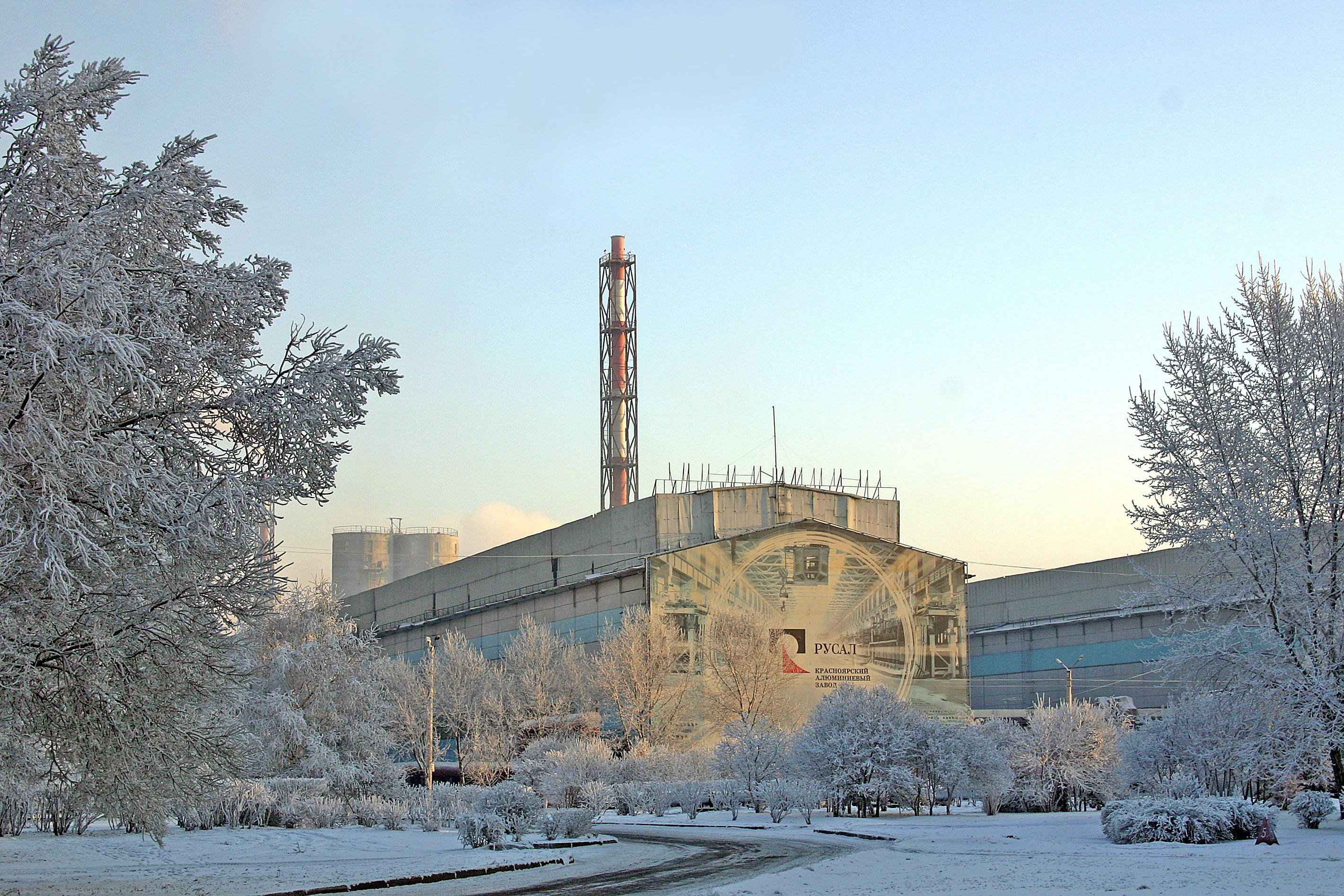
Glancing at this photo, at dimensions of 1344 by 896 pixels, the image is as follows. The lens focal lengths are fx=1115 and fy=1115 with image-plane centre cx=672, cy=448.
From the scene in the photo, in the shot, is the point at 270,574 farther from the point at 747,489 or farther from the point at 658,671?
the point at 747,489

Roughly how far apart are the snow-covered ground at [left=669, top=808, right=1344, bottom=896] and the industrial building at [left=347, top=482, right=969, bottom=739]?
36485 millimetres

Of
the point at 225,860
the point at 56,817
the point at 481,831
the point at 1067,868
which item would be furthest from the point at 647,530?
the point at 1067,868

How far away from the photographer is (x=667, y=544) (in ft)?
210

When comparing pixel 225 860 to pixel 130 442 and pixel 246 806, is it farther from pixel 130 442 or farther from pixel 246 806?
pixel 130 442

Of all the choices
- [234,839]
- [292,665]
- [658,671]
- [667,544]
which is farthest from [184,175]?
[667,544]

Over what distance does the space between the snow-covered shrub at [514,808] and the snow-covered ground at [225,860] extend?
1162mm

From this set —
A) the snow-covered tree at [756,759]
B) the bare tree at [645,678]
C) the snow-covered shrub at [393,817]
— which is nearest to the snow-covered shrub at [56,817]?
the snow-covered shrub at [393,817]

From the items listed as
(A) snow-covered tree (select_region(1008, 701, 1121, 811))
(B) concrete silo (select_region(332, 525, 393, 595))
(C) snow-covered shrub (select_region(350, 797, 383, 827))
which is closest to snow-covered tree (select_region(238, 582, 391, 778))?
(C) snow-covered shrub (select_region(350, 797, 383, 827))

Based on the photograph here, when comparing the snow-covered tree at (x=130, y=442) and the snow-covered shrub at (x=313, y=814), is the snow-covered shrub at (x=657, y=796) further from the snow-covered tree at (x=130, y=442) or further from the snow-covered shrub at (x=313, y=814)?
the snow-covered tree at (x=130, y=442)

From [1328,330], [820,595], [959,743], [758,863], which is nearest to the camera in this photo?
[758,863]

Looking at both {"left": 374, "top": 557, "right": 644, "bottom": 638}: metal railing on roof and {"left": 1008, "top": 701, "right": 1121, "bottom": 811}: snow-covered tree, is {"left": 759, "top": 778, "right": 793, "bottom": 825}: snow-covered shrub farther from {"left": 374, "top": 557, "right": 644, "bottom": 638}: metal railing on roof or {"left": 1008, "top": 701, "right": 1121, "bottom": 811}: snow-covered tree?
{"left": 374, "top": 557, "right": 644, "bottom": 638}: metal railing on roof

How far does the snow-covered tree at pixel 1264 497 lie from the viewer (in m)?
21.2

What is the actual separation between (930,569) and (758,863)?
49.3m

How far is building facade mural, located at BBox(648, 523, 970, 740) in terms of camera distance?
60625 millimetres
